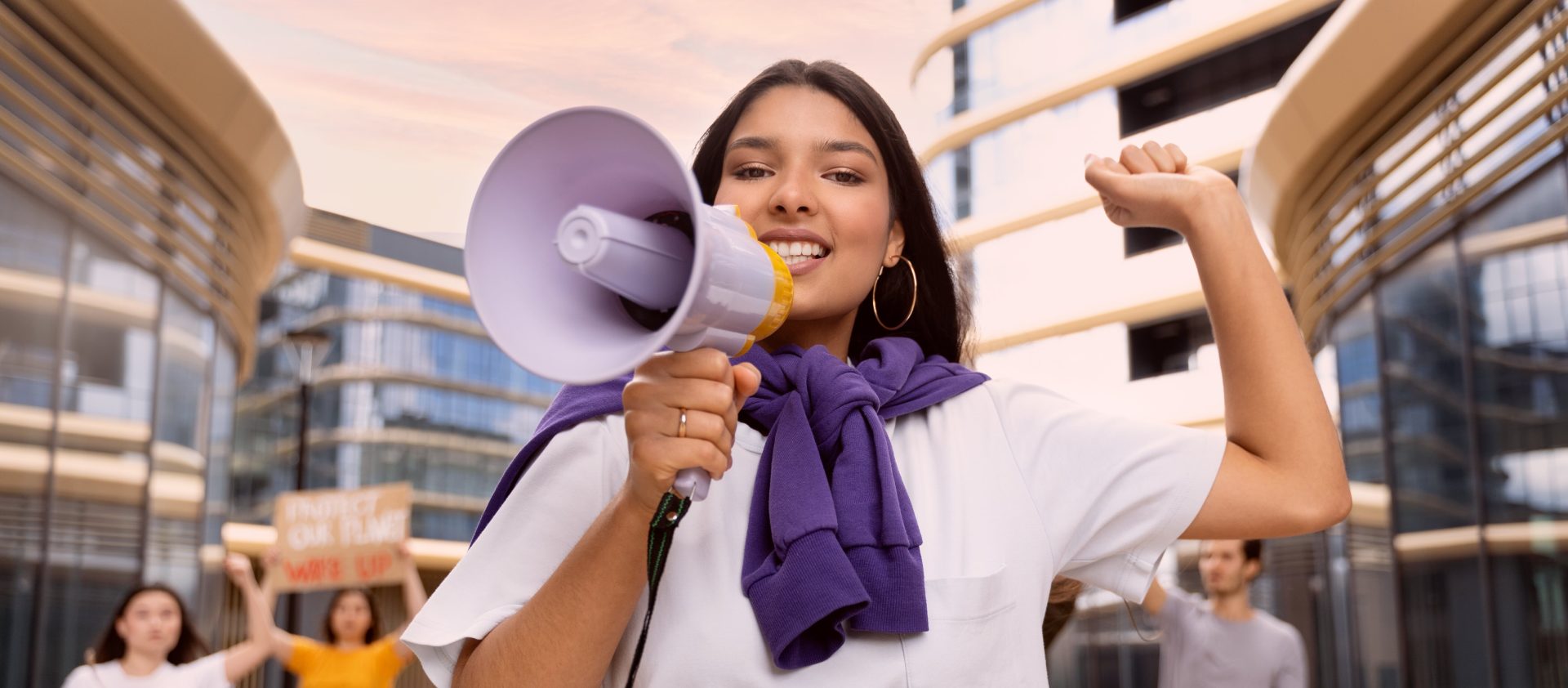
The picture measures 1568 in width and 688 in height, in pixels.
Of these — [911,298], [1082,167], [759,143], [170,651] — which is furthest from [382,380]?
[759,143]

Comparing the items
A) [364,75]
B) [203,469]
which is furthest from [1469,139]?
[203,469]

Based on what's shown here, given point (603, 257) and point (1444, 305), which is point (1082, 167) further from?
point (603, 257)

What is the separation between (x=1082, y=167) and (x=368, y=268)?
34.3ft

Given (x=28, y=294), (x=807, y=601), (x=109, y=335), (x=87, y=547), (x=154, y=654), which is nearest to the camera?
(x=807, y=601)

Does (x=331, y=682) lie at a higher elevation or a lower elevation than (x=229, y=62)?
lower

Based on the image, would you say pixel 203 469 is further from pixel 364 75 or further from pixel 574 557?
pixel 574 557

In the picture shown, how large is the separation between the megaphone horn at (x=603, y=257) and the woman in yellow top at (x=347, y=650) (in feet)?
17.0

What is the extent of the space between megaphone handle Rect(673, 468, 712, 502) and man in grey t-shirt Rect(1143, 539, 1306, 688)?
412 cm

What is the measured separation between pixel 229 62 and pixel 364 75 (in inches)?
176

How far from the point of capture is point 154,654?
5180 millimetres

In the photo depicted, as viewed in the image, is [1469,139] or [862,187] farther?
[1469,139]

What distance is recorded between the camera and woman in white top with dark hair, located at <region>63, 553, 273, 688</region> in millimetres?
4988

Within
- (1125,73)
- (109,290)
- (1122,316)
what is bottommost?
(109,290)

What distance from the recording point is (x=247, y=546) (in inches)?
833
